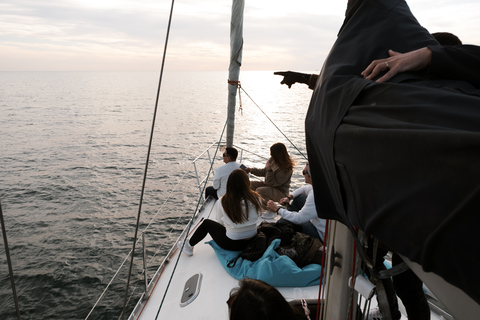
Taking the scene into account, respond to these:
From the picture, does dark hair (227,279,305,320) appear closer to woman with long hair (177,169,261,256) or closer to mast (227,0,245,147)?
woman with long hair (177,169,261,256)

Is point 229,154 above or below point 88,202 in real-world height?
above

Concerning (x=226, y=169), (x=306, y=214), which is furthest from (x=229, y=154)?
(x=306, y=214)

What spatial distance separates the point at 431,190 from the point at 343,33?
56 centimetres

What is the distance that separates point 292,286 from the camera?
2854 millimetres

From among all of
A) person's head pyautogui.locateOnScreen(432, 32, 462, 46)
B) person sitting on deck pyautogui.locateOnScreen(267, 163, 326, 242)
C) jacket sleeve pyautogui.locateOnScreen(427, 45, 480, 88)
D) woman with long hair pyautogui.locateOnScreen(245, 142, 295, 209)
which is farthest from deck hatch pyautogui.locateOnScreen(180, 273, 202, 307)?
jacket sleeve pyautogui.locateOnScreen(427, 45, 480, 88)

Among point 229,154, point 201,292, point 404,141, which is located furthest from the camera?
point 229,154

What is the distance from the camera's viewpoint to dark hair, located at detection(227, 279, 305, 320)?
113 cm

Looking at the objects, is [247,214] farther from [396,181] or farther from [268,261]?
[396,181]

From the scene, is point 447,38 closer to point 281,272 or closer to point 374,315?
point 374,315

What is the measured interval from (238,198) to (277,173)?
5.03ft

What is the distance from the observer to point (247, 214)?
10.4ft

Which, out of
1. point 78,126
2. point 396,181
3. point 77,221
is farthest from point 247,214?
point 78,126

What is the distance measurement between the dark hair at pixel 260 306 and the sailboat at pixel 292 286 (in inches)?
8.7

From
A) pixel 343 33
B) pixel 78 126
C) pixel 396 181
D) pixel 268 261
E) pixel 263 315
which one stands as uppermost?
pixel 343 33
